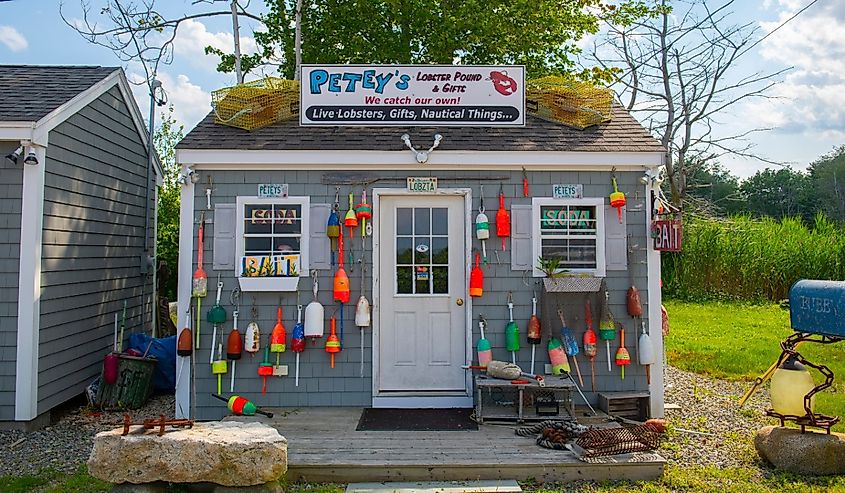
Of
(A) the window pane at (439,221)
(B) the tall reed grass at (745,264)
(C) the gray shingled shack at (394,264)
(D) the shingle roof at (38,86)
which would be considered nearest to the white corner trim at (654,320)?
(C) the gray shingled shack at (394,264)

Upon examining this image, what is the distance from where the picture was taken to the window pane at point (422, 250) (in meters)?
6.25

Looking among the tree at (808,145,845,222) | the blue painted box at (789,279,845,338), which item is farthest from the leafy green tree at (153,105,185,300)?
the tree at (808,145,845,222)

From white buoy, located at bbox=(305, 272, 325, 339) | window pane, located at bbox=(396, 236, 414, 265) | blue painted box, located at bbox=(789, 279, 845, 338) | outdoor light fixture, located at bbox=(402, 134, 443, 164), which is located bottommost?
white buoy, located at bbox=(305, 272, 325, 339)

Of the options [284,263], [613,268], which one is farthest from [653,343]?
[284,263]

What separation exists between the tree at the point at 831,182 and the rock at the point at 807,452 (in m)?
37.1

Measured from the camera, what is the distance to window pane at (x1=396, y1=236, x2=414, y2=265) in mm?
6254

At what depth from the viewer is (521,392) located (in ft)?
17.8

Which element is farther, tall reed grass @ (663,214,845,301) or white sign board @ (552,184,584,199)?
tall reed grass @ (663,214,845,301)

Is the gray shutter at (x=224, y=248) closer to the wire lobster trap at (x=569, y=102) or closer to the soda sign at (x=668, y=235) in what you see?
the wire lobster trap at (x=569, y=102)

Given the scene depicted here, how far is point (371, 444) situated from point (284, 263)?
1.98 m

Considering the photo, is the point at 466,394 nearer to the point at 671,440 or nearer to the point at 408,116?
the point at 671,440

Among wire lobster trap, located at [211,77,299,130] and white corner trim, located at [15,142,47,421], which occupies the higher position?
wire lobster trap, located at [211,77,299,130]

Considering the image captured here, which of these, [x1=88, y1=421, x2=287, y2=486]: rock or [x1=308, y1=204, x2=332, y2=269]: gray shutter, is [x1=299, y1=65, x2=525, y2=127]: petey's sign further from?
[x1=88, y1=421, x2=287, y2=486]: rock

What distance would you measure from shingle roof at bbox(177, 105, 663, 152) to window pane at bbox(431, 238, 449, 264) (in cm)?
90
